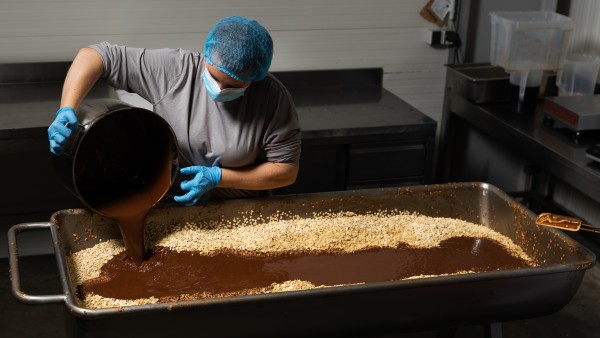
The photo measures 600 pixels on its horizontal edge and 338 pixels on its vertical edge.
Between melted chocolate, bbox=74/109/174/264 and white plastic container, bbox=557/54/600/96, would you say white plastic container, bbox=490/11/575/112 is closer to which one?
white plastic container, bbox=557/54/600/96

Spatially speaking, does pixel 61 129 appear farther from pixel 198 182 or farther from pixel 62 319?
pixel 62 319

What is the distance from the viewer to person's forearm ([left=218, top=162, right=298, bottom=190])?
6.50 feet

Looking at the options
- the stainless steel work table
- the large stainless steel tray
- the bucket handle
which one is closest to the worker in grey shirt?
the large stainless steel tray

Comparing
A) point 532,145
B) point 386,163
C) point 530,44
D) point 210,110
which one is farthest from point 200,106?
point 530,44

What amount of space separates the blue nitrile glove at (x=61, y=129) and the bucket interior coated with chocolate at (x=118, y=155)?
0.07 ft

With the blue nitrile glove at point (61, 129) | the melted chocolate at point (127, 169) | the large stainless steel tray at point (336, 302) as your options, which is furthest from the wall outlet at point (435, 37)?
the blue nitrile glove at point (61, 129)

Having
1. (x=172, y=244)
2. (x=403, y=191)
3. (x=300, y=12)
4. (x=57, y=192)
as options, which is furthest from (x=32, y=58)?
(x=403, y=191)

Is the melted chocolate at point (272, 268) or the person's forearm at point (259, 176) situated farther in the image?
the person's forearm at point (259, 176)

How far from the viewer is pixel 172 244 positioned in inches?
77.4

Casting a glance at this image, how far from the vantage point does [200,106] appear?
6.44ft

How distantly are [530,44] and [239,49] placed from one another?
1804mm

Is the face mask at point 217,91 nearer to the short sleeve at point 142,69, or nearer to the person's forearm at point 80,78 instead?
the short sleeve at point 142,69

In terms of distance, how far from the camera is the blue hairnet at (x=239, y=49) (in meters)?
1.78

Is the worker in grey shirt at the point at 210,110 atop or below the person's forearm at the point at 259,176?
atop
